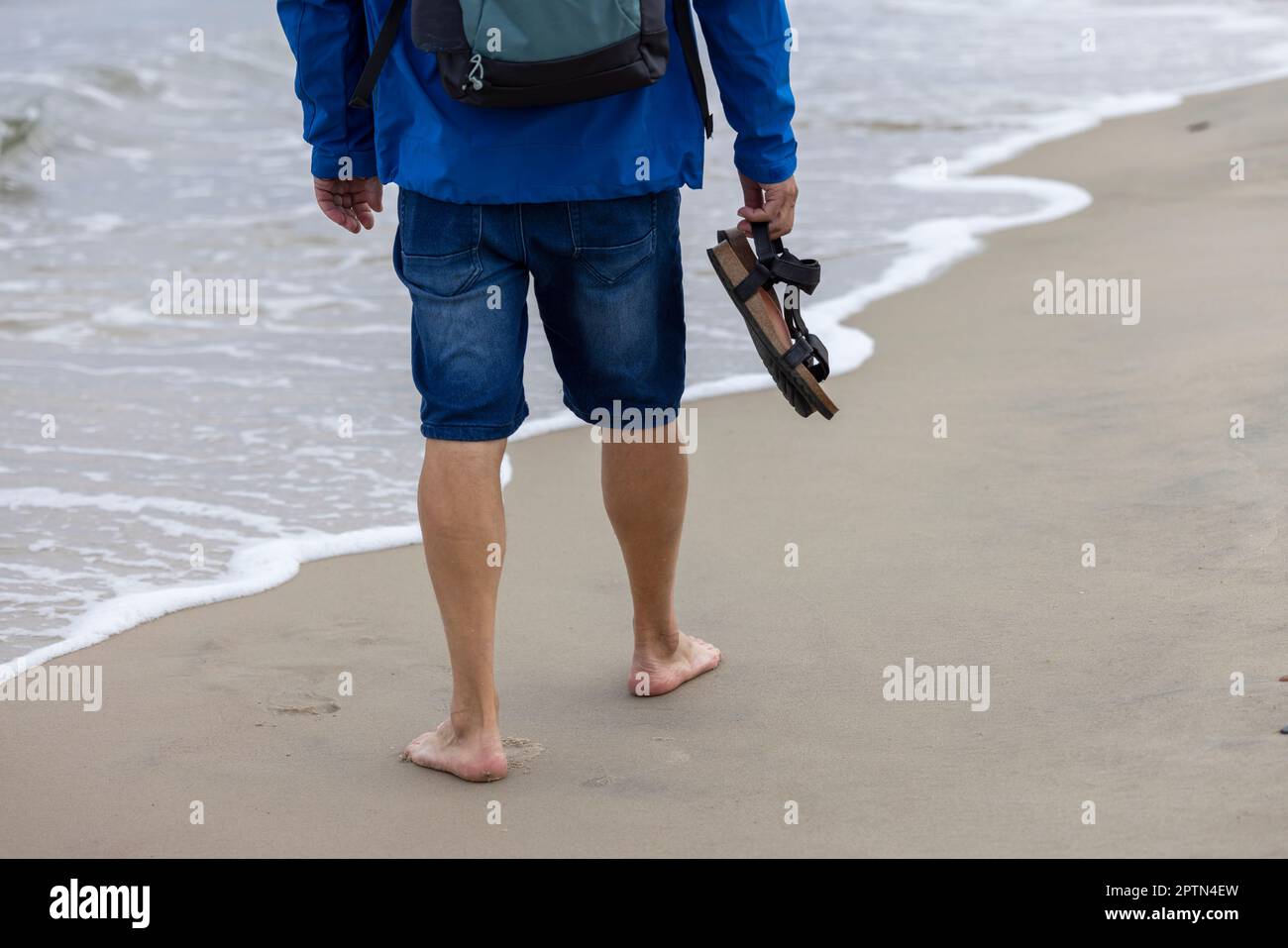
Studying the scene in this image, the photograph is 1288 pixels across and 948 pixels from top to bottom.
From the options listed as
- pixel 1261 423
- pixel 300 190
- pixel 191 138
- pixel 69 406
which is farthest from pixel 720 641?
pixel 191 138

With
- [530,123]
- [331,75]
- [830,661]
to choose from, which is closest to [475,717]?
[830,661]

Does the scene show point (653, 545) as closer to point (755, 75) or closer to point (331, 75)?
point (755, 75)

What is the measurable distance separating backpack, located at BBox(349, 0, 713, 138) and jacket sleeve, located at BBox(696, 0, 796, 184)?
22cm

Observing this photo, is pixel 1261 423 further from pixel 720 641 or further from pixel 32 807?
pixel 32 807

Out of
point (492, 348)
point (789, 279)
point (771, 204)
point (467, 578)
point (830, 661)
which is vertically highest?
point (771, 204)

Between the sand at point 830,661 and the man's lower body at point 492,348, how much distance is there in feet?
0.90

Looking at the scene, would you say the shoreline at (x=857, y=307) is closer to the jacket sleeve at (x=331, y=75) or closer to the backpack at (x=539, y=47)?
the jacket sleeve at (x=331, y=75)

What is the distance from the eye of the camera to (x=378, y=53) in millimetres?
2490

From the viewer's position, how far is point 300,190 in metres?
9.20

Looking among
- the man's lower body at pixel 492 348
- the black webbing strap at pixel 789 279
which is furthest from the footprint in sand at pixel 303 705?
the black webbing strap at pixel 789 279

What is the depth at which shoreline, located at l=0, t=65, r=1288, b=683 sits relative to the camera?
11.6 feet

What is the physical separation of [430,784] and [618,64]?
129 centimetres

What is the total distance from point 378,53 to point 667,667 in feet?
4.35

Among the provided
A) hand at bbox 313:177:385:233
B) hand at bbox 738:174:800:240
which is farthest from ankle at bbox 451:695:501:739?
hand at bbox 738:174:800:240
